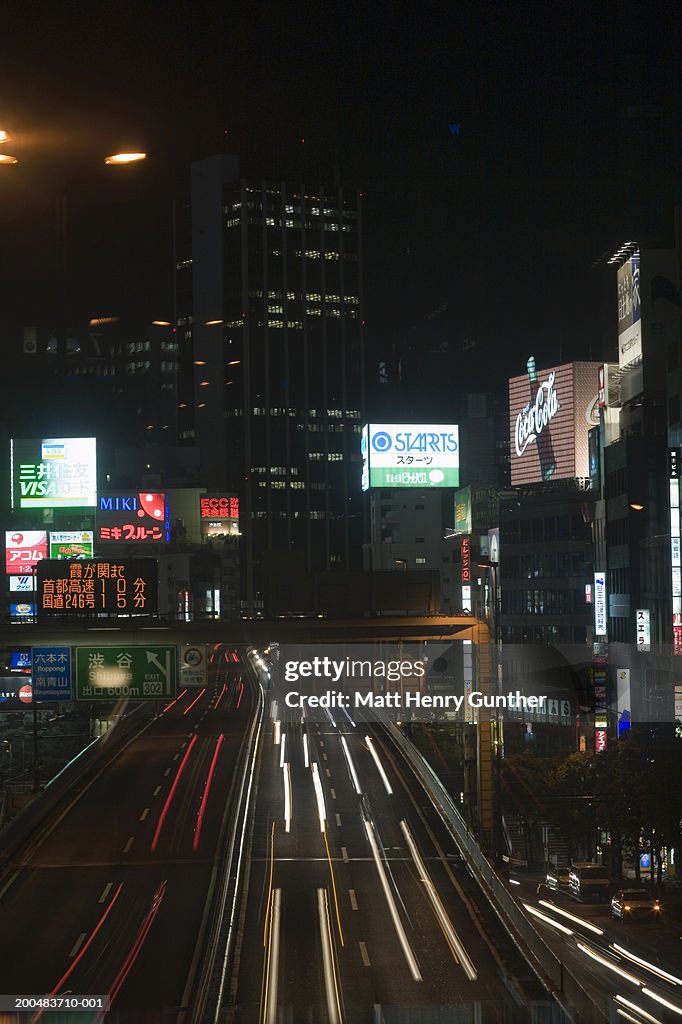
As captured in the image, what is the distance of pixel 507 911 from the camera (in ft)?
99.5

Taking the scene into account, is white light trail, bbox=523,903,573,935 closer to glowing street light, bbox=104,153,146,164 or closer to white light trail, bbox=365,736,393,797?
white light trail, bbox=365,736,393,797

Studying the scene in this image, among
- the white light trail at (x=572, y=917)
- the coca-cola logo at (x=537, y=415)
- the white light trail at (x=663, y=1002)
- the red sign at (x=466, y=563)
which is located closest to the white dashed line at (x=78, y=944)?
the white light trail at (x=663, y=1002)

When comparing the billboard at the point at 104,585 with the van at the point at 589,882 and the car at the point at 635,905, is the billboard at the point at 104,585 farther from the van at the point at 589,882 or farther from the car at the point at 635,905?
the van at the point at 589,882

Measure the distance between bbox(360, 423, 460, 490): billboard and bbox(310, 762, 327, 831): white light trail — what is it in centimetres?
2487

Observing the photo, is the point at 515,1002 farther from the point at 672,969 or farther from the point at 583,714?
the point at 583,714

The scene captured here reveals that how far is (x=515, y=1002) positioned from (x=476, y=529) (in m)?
86.1

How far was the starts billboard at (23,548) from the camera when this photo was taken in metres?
70.5

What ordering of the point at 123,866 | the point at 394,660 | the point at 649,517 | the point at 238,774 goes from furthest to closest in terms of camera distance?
1. the point at 649,517
2. the point at 238,774
3. the point at 123,866
4. the point at 394,660

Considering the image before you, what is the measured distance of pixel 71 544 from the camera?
71.8m

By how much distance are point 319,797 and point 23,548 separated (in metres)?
29.7

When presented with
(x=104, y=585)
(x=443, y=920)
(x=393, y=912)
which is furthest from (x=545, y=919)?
(x=104, y=585)

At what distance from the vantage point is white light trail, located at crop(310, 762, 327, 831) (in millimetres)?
45469

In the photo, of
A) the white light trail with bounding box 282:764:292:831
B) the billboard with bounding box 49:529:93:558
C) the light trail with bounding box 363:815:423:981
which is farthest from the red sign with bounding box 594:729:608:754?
the billboard with bounding box 49:529:93:558

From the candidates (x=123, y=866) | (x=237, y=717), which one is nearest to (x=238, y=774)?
(x=123, y=866)
